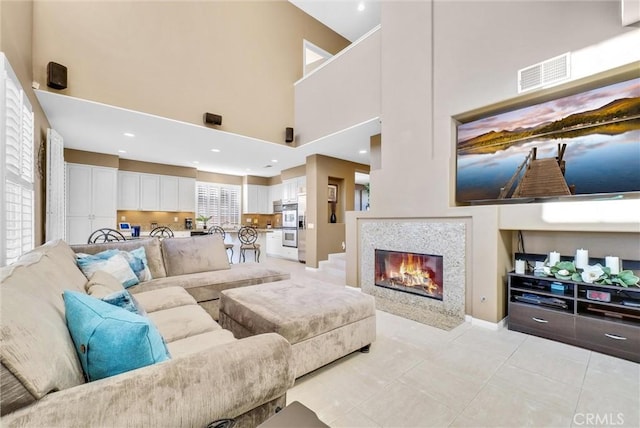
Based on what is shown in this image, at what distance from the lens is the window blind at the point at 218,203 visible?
29.6 feet

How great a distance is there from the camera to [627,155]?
7.79 feet

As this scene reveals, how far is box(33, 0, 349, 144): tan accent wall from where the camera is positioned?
12.1 feet

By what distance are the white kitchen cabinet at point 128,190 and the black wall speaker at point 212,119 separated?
4.06 m

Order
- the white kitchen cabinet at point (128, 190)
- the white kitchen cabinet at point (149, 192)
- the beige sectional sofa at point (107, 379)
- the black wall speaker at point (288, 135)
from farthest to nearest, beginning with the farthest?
1. the white kitchen cabinet at point (149, 192)
2. the white kitchen cabinet at point (128, 190)
3. the black wall speaker at point (288, 135)
4. the beige sectional sofa at point (107, 379)

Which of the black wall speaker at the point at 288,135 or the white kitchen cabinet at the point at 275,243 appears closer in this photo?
the black wall speaker at the point at 288,135

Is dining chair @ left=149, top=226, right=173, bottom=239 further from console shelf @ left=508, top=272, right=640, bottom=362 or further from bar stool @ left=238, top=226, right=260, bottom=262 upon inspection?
console shelf @ left=508, top=272, right=640, bottom=362

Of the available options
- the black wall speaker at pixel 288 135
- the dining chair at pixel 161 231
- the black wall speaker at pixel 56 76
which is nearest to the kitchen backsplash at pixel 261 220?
the dining chair at pixel 161 231

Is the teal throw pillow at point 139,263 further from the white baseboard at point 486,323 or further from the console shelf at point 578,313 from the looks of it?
the console shelf at point 578,313

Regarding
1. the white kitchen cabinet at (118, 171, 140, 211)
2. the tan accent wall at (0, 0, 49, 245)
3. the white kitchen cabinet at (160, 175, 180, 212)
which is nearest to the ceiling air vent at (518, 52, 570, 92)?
the tan accent wall at (0, 0, 49, 245)

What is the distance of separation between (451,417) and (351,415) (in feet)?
1.96

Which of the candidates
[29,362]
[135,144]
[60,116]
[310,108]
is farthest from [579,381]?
[135,144]

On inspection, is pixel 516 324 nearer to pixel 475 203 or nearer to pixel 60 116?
pixel 475 203

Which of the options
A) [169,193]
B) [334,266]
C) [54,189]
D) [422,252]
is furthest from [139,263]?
[169,193]

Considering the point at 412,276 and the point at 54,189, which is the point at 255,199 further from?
the point at 412,276
